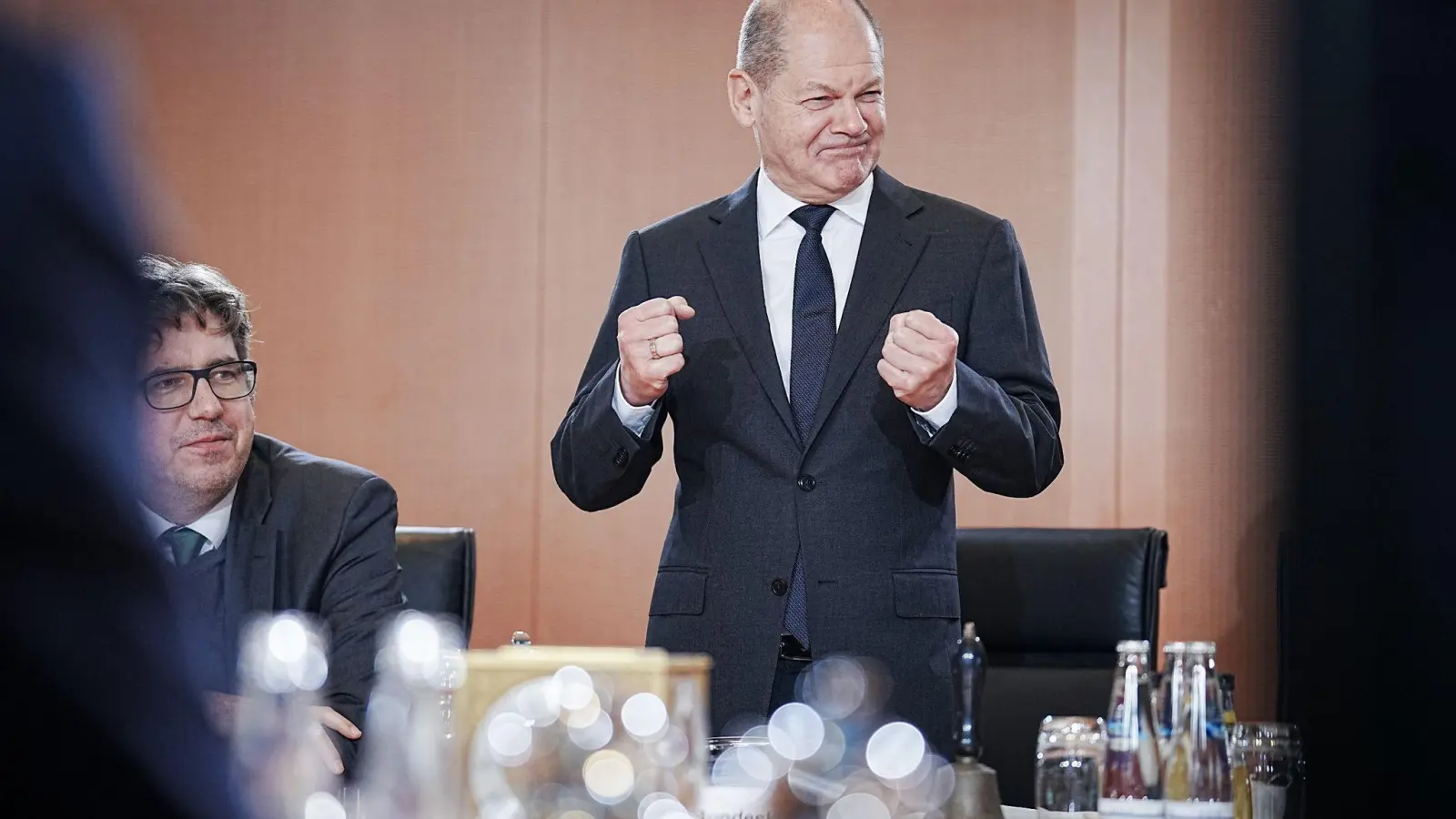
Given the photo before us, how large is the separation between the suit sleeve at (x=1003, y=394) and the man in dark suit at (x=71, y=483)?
4.04 ft

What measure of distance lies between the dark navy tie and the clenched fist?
0.33m

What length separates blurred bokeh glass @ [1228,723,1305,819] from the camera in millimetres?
1272

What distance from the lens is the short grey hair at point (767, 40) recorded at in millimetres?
2018

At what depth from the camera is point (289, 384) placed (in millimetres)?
3811

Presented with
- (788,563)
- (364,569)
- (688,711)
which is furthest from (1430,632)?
(364,569)

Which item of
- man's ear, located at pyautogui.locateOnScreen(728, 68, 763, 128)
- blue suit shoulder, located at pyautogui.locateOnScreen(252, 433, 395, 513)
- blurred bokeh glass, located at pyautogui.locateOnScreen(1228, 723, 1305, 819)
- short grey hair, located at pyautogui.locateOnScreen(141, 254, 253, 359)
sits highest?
man's ear, located at pyautogui.locateOnScreen(728, 68, 763, 128)

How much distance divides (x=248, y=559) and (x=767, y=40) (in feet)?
3.35

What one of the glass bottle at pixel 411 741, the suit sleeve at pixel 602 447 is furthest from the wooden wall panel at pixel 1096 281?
the glass bottle at pixel 411 741

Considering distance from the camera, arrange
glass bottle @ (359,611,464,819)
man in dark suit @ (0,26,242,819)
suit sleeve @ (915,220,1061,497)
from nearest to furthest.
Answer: man in dark suit @ (0,26,242,819)
glass bottle @ (359,611,464,819)
suit sleeve @ (915,220,1061,497)

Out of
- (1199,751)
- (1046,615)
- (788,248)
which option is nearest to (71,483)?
(1199,751)

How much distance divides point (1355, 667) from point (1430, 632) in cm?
2

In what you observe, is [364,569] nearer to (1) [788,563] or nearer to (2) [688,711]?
(1) [788,563]

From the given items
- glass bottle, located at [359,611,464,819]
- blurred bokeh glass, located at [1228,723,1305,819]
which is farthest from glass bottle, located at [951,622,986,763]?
glass bottle, located at [359,611,464,819]

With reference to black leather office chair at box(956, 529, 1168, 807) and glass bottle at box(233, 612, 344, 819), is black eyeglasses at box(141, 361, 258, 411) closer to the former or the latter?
glass bottle at box(233, 612, 344, 819)
